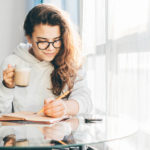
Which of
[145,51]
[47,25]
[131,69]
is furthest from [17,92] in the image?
[145,51]

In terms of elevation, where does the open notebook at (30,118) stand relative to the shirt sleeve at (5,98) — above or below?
below

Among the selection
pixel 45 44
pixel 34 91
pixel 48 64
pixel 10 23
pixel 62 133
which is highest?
pixel 10 23

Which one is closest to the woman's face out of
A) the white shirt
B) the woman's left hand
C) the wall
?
the white shirt

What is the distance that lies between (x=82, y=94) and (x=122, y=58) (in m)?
0.32

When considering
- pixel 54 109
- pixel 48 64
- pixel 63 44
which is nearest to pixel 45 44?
pixel 63 44

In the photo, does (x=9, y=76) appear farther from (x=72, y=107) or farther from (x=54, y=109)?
(x=72, y=107)

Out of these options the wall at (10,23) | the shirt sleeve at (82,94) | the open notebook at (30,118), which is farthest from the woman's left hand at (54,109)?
the wall at (10,23)

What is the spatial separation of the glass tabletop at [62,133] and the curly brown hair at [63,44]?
508 millimetres

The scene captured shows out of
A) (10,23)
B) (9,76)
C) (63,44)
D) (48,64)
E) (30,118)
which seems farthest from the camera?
(10,23)

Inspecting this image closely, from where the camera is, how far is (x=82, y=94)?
1.76m

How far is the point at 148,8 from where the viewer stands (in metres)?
1.43

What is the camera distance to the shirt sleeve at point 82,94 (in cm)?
168

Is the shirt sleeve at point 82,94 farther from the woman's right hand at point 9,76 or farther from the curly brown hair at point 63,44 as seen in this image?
the woman's right hand at point 9,76

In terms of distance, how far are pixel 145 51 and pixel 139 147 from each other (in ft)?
1.61
